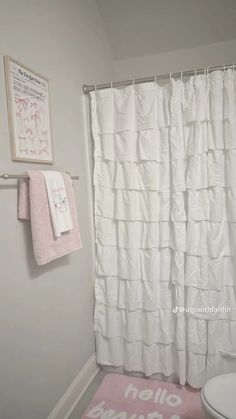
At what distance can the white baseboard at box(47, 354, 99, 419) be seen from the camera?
1.45 metres

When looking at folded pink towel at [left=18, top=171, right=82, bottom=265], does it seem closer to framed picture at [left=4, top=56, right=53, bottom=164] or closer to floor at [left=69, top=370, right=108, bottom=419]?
framed picture at [left=4, top=56, right=53, bottom=164]

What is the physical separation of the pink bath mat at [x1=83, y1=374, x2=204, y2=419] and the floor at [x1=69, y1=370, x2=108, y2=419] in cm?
3

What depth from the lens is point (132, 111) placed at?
5.15ft

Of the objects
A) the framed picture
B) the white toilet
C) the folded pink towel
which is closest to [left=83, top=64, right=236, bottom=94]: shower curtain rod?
the framed picture

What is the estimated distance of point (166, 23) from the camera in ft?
5.90

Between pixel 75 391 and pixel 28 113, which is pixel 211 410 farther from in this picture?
pixel 28 113

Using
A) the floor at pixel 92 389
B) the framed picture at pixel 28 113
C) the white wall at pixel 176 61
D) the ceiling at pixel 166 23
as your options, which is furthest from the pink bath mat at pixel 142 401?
the ceiling at pixel 166 23

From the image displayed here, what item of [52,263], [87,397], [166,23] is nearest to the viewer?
[52,263]

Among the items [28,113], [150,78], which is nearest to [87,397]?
[28,113]

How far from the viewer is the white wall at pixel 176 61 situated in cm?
183

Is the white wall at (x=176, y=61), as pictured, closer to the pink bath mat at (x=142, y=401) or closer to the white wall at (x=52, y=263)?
the white wall at (x=52, y=263)

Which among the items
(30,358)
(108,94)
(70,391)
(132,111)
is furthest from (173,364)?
(108,94)

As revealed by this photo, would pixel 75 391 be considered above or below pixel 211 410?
below

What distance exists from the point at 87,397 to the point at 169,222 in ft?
3.79
